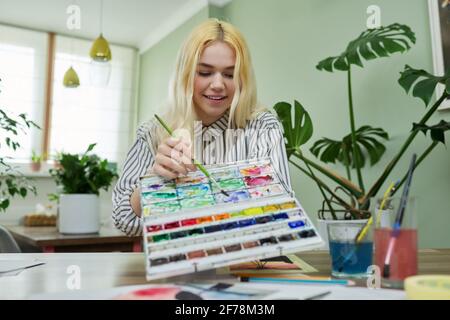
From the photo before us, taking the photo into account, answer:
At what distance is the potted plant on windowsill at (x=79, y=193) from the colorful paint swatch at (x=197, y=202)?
1.51 m

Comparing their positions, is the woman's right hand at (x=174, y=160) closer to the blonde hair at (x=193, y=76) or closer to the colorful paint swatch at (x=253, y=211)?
the colorful paint swatch at (x=253, y=211)

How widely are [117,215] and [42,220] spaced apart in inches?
77.3

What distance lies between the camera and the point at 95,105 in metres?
4.49

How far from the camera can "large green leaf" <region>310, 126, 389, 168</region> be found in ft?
6.32

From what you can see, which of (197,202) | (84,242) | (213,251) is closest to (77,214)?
(84,242)

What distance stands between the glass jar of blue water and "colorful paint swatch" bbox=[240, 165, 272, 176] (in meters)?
0.17

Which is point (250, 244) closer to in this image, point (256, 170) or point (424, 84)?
point (256, 170)

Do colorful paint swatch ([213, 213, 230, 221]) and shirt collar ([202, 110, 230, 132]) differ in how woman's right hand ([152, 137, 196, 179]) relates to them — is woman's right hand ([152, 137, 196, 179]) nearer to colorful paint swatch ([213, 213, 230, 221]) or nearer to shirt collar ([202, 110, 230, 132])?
colorful paint swatch ([213, 213, 230, 221])

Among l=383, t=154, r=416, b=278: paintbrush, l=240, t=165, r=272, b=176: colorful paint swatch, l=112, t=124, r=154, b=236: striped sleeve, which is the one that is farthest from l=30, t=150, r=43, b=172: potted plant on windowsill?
l=383, t=154, r=416, b=278: paintbrush

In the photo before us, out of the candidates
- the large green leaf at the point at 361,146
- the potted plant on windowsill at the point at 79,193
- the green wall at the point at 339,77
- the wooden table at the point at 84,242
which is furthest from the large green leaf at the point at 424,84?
the potted plant on windowsill at the point at 79,193

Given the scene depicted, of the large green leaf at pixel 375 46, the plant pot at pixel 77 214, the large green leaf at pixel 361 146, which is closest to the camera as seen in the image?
the large green leaf at pixel 375 46

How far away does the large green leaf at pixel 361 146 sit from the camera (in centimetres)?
193

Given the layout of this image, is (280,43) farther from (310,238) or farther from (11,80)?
(11,80)

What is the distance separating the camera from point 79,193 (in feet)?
6.88
